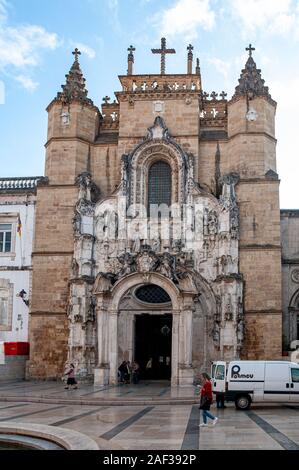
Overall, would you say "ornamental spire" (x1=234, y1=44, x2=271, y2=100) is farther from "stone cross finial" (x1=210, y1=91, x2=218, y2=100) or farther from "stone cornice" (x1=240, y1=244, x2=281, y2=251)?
"stone cornice" (x1=240, y1=244, x2=281, y2=251)

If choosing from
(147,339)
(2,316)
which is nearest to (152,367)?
(147,339)

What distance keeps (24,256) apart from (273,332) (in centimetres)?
1435

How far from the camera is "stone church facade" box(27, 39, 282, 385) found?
102 ft

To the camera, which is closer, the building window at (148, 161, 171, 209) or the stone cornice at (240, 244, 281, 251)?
the stone cornice at (240, 244, 281, 251)

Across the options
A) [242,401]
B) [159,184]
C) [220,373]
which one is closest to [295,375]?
[242,401]

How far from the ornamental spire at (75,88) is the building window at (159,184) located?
5.53 meters

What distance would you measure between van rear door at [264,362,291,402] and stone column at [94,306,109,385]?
10281mm

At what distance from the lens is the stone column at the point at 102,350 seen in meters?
30.0

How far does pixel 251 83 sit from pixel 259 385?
19017mm

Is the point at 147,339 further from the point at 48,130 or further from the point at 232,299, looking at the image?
the point at 48,130

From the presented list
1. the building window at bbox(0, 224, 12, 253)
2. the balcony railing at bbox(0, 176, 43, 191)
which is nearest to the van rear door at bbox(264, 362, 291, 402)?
the building window at bbox(0, 224, 12, 253)

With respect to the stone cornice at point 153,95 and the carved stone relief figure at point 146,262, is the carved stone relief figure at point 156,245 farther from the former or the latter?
the stone cornice at point 153,95

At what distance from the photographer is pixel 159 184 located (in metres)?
35.0

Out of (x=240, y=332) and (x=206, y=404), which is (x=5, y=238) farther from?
(x=206, y=404)
